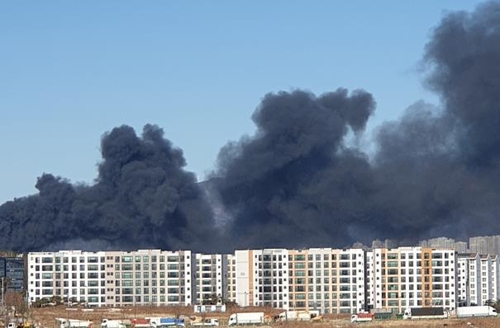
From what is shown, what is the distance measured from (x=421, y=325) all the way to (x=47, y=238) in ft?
150

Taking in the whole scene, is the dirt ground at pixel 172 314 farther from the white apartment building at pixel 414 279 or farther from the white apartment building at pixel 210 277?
the white apartment building at pixel 414 279

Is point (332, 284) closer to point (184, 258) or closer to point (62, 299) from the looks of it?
point (184, 258)

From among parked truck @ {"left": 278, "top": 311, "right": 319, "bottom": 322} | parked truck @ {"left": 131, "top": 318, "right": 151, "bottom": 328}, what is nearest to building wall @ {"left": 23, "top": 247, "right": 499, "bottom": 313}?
parked truck @ {"left": 278, "top": 311, "right": 319, "bottom": 322}

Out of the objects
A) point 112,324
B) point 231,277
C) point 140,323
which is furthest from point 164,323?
point 231,277

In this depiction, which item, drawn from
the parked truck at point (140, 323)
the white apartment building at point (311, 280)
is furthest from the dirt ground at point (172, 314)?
the white apartment building at point (311, 280)

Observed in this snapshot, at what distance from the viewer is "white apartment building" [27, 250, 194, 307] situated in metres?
67.7

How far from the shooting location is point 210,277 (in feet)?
230

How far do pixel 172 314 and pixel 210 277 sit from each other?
12510 mm

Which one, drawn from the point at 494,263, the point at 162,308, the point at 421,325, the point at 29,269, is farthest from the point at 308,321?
the point at 494,263

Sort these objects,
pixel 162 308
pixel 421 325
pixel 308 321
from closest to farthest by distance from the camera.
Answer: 1. pixel 421 325
2. pixel 308 321
3. pixel 162 308

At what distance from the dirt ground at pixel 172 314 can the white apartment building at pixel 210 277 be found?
6134 mm

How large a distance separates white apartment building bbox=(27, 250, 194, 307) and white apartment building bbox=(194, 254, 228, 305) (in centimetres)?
141

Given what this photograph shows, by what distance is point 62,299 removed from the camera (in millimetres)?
66812

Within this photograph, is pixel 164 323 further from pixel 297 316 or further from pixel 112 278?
pixel 112 278
